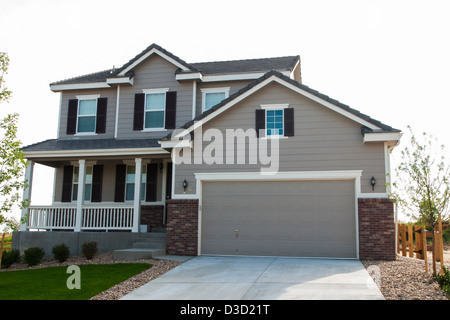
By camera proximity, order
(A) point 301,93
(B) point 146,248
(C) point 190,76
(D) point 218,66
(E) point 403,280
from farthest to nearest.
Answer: (D) point 218,66, (C) point 190,76, (B) point 146,248, (A) point 301,93, (E) point 403,280

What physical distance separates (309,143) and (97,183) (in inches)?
357

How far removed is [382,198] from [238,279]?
17.4 feet

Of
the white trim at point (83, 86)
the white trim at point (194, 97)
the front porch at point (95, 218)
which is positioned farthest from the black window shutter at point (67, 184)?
the white trim at point (194, 97)

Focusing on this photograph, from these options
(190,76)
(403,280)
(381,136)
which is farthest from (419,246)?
(190,76)

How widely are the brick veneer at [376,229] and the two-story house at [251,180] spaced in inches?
1.1

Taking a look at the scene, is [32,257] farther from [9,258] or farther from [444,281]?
[444,281]

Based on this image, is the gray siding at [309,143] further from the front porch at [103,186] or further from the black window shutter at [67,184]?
the black window shutter at [67,184]

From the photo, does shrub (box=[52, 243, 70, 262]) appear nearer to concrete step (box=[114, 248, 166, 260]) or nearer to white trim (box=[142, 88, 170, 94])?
concrete step (box=[114, 248, 166, 260])

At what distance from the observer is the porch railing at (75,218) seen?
15977 mm

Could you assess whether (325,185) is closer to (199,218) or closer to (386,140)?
(386,140)

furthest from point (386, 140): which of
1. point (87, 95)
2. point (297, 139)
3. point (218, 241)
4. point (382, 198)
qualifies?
point (87, 95)

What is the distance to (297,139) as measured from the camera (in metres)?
13.6

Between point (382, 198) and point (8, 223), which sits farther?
point (382, 198)

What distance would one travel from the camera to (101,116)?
1817cm
